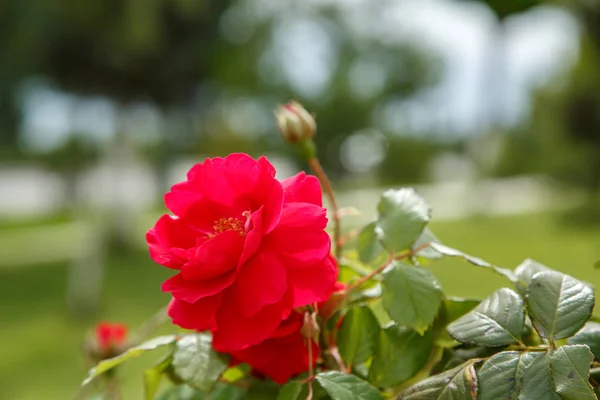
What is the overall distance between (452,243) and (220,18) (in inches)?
95.5

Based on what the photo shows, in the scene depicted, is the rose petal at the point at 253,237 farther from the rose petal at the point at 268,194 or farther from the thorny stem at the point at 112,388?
the thorny stem at the point at 112,388

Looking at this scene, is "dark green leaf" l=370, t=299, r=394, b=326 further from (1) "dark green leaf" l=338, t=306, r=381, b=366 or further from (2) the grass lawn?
(2) the grass lawn

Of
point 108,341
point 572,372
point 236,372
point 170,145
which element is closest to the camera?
point 572,372

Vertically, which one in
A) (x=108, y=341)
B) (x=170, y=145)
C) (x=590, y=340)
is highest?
(x=590, y=340)

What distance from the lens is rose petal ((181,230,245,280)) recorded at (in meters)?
0.24

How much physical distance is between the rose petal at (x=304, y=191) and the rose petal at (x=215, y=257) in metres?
0.03

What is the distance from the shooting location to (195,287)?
0.79ft

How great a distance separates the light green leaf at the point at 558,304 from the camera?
0.23m

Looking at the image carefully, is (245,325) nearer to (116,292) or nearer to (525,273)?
(525,273)

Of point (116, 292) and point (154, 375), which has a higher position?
point (154, 375)

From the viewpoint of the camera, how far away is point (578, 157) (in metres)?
6.80

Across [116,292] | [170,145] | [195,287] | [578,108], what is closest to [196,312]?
[195,287]

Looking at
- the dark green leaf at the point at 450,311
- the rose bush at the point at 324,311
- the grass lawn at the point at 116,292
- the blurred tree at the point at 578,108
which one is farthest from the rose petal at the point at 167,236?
the blurred tree at the point at 578,108

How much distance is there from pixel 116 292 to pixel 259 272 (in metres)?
3.48
